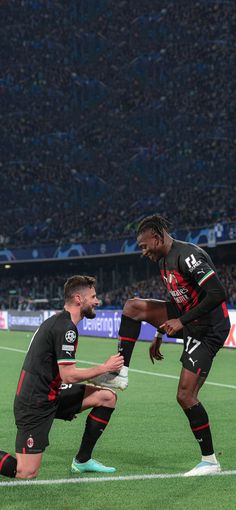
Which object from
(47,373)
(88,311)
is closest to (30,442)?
(47,373)

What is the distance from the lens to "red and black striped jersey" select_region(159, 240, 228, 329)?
7016 millimetres

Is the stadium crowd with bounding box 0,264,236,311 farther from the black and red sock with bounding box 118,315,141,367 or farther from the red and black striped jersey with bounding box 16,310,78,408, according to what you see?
the red and black striped jersey with bounding box 16,310,78,408

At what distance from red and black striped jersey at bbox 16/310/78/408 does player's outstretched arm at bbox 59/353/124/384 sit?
96 millimetres

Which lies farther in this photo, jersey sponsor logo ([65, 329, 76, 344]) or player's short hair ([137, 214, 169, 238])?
player's short hair ([137, 214, 169, 238])

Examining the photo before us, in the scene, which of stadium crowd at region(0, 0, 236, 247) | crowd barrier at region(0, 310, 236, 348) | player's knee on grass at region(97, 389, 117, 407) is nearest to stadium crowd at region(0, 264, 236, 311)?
stadium crowd at region(0, 0, 236, 247)

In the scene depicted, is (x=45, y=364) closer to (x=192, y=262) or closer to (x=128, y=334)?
(x=128, y=334)

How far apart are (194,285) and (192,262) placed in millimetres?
267

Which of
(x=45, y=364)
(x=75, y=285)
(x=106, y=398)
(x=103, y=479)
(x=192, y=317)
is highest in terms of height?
(x=75, y=285)

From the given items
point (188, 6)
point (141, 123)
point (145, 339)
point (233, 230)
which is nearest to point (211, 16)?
point (188, 6)

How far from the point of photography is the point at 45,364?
6.68 m

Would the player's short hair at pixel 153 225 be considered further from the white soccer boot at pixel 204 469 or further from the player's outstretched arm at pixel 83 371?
the white soccer boot at pixel 204 469

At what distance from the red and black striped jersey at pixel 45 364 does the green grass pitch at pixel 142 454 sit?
72 cm

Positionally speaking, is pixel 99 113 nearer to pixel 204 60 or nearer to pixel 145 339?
pixel 204 60

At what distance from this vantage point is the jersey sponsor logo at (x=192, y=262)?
7031mm
